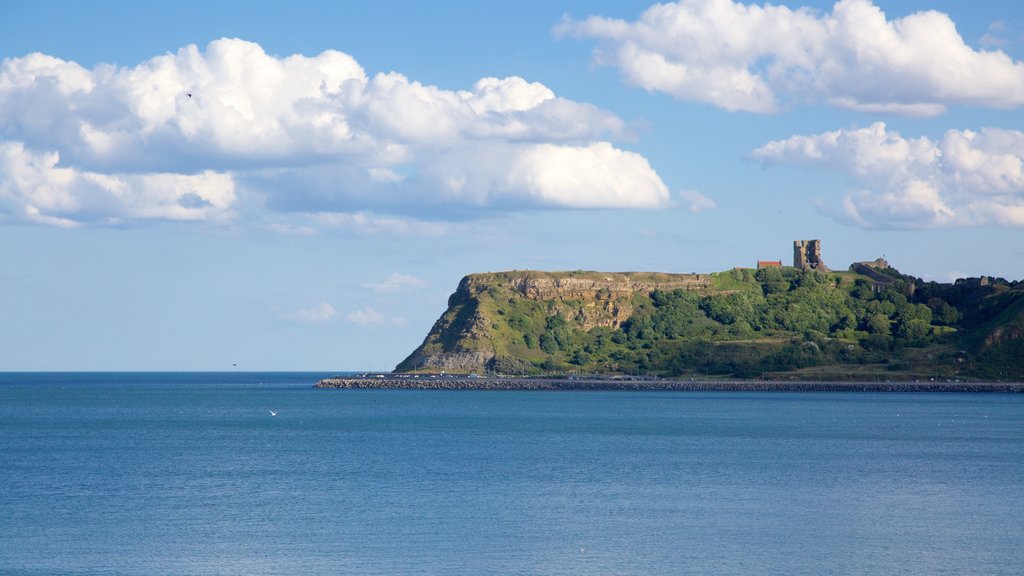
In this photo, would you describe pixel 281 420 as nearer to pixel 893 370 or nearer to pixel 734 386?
pixel 734 386

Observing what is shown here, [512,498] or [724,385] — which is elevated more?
[724,385]

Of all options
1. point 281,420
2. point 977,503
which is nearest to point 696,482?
point 977,503

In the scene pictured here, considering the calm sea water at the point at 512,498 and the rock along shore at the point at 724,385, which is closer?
the calm sea water at the point at 512,498

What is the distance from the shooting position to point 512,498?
5244 cm

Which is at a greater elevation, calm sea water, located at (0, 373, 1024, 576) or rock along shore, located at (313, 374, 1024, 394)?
rock along shore, located at (313, 374, 1024, 394)

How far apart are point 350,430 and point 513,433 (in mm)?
13502

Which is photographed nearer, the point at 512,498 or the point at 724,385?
the point at 512,498

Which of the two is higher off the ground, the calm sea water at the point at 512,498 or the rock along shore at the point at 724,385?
the rock along shore at the point at 724,385

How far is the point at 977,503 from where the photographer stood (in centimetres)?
5122

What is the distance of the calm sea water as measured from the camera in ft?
127

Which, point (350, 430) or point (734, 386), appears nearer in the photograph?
point (350, 430)

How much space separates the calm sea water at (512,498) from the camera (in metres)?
38.8

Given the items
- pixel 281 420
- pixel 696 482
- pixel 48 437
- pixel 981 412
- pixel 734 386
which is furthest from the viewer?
pixel 734 386

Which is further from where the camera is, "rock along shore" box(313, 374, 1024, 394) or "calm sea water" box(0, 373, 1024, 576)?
"rock along shore" box(313, 374, 1024, 394)
